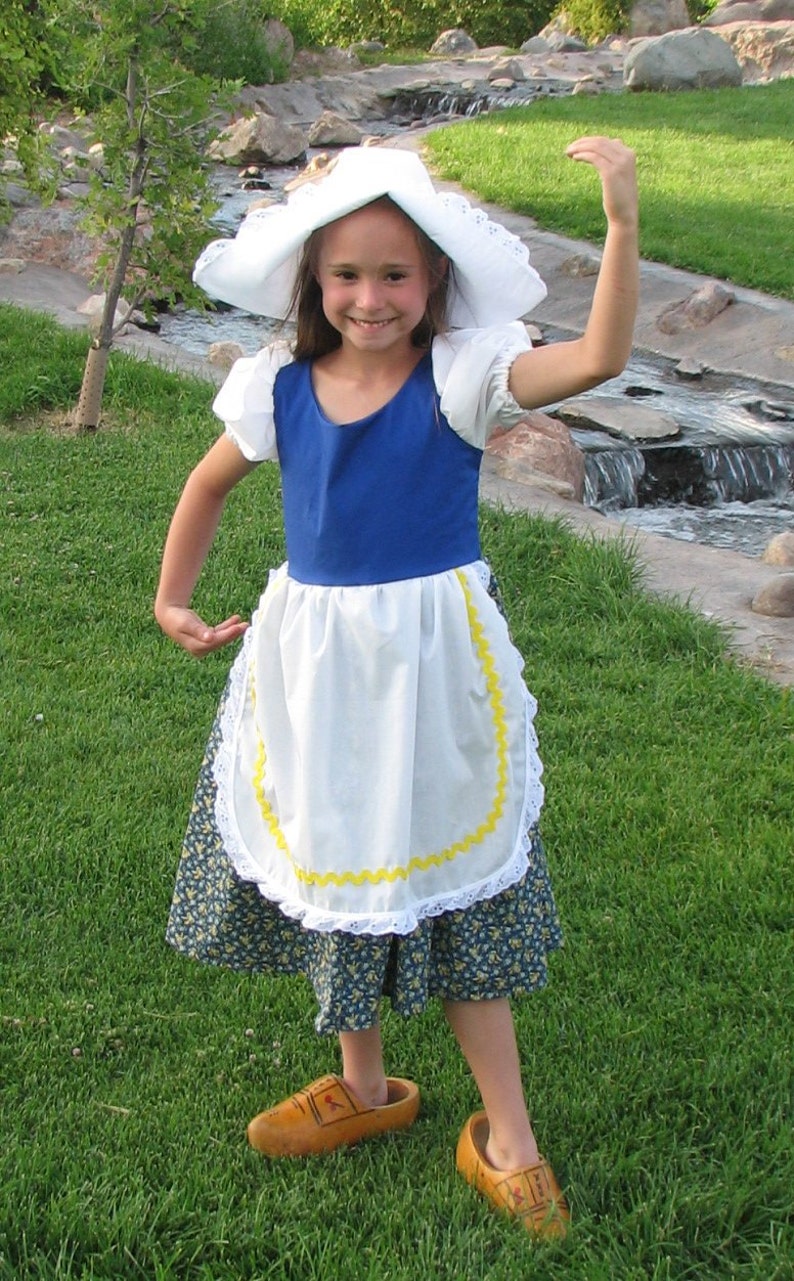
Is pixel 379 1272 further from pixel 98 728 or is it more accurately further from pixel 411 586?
pixel 98 728

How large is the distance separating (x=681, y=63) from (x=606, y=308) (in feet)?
53.8

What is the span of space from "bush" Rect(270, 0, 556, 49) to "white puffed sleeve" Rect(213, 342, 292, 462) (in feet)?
74.4

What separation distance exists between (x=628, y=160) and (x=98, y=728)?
219 centimetres

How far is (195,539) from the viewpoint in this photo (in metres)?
2.14

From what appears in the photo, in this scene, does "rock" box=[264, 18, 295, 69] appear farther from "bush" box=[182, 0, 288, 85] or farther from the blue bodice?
the blue bodice

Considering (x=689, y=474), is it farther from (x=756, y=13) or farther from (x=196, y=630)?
(x=756, y=13)

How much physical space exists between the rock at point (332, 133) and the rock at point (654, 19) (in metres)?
9.18

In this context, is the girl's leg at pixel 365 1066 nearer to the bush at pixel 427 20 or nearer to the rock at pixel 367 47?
the rock at pixel 367 47

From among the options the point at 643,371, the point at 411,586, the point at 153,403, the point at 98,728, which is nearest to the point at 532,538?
the point at 98,728

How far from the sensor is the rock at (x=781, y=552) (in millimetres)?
4897

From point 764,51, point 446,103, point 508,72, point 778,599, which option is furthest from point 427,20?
point 778,599

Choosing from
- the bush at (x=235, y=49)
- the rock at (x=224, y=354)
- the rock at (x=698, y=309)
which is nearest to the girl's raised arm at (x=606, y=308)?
the rock at (x=224, y=354)

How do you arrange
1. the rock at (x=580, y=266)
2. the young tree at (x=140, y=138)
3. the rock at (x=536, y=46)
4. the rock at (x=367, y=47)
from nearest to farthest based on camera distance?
the young tree at (x=140, y=138) → the rock at (x=580, y=266) → the rock at (x=367, y=47) → the rock at (x=536, y=46)

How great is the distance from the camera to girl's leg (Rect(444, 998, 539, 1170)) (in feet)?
6.66
